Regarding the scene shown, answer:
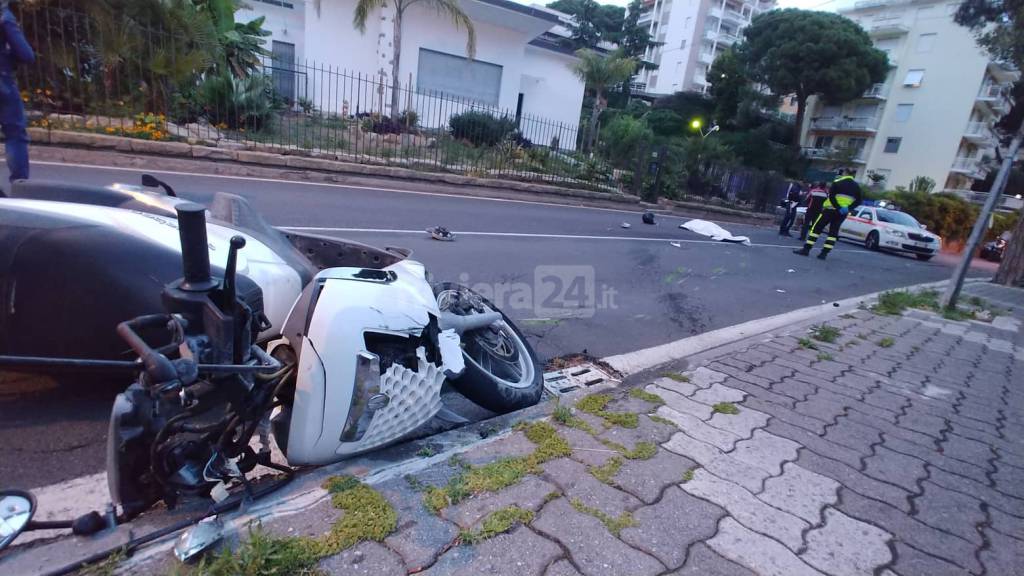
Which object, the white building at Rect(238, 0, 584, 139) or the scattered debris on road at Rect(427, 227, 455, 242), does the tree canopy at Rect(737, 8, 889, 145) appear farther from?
the scattered debris on road at Rect(427, 227, 455, 242)

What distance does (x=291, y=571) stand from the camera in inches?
58.7

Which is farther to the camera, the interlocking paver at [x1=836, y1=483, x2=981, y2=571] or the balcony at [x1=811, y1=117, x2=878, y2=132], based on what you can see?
the balcony at [x1=811, y1=117, x2=878, y2=132]

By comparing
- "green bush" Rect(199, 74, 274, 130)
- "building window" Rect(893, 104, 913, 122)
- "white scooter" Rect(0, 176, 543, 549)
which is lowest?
"white scooter" Rect(0, 176, 543, 549)

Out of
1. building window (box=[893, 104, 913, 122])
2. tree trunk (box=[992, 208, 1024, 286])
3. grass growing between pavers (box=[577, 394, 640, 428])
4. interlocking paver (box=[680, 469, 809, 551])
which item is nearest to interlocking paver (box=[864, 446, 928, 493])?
interlocking paver (box=[680, 469, 809, 551])

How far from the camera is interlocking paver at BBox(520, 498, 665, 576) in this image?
1713 mm

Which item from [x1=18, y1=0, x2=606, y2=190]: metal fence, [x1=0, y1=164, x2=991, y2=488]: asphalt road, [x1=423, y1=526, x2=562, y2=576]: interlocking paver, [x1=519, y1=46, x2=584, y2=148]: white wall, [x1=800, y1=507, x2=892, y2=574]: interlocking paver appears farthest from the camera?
[x1=519, y1=46, x2=584, y2=148]: white wall

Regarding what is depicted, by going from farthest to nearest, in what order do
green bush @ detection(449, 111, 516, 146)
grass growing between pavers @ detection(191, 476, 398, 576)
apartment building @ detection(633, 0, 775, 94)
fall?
apartment building @ detection(633, 0, 775, 94), green bush @ detection(449, 111, 516, 146), grass growing between pavers @ detection(191, 476, 398, 576)

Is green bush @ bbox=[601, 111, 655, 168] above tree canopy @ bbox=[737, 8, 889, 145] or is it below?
below

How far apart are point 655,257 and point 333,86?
59.7 ft

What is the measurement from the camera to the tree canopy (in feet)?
121

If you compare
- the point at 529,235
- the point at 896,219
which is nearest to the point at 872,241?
the point at 896,219

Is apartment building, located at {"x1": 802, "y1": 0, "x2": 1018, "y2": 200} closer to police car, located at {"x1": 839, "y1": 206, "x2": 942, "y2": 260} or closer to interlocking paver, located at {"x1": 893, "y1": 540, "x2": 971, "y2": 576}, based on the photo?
police car, located at {"x1": 839, "y1": 206, "x2": 942, "y2": 260}

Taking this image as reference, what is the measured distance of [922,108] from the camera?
130ft

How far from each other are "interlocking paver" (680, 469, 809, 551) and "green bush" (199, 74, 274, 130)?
13825 millimetres
